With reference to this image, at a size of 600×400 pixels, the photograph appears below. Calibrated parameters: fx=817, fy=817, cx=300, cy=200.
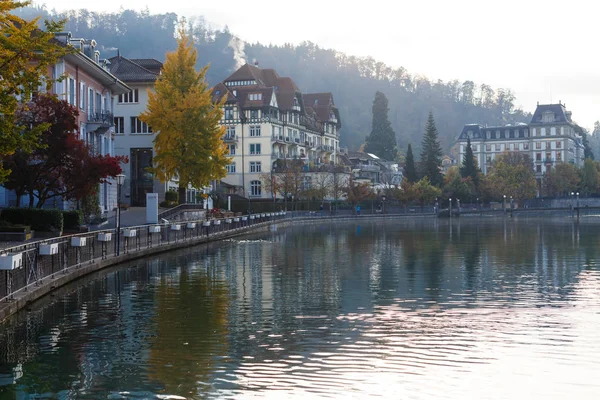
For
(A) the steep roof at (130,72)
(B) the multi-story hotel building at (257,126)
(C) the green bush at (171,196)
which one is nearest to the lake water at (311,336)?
(C) the green bush at (171,196)

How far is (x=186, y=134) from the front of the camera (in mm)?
62844

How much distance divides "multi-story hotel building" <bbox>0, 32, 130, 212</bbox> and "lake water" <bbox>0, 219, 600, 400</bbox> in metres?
20.5

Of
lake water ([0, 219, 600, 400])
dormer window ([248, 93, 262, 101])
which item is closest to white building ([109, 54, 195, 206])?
dormer window ([248, 93, 262, 101])

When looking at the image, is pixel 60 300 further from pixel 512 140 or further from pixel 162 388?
pixel 512 140

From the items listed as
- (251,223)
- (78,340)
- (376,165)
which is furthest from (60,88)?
(376,165)

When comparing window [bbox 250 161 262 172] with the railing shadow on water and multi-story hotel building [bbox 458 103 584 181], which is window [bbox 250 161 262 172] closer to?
the railing shadow on water

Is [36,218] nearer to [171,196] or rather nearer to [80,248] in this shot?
[80,248]

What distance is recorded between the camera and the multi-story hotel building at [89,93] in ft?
158

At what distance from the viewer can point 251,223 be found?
231 ft

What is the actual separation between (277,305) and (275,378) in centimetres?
871

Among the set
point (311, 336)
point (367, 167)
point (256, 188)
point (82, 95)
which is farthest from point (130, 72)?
point (367, 167)

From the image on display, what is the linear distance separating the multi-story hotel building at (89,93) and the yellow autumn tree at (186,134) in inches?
135

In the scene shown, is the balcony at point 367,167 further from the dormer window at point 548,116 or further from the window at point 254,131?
the dormer window at point 548,116

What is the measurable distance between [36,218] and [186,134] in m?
27.7
